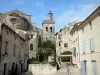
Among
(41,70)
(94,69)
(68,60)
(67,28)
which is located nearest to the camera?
(94,69)

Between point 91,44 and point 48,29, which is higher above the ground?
point 48,29

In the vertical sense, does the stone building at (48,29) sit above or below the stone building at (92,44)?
above

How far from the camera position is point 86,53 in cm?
2122

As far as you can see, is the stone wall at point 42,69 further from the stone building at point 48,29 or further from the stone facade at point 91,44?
the stone building at point 48,29

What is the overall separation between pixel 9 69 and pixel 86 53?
1069cm

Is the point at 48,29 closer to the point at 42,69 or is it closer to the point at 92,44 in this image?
the point at 42,69

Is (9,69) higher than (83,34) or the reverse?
the reverse

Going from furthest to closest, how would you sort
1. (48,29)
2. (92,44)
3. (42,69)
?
(48,29)
(42,69)
(92,44)

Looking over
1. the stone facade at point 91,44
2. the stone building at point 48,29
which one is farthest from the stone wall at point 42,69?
the stone building at point 48,29

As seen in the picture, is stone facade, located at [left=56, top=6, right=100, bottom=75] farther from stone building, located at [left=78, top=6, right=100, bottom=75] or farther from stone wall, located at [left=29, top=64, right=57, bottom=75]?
stone wall, located at [left=29, top=64, right=57, bottom=75]

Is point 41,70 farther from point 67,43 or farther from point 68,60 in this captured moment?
point 67,43

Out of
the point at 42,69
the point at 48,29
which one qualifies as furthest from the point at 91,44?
the point at 48,29

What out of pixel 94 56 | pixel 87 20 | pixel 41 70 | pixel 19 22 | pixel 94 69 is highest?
pixel 19 22

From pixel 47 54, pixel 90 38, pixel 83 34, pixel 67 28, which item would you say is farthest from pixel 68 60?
pixel 90 38
